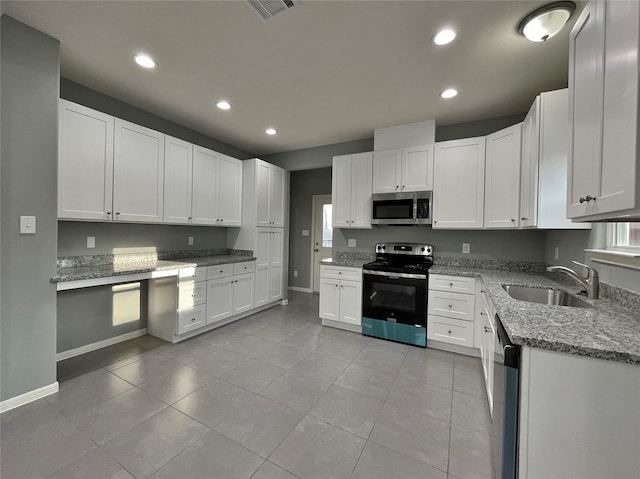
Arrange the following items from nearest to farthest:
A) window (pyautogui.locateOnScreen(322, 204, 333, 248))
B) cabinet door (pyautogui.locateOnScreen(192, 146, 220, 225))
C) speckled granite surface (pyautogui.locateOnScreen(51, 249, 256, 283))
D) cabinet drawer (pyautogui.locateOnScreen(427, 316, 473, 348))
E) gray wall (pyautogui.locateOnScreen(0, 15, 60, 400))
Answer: gray wall (pyautogui.locateOnScreen(0, 15, 60, 400)), speckled granite surface (pyautogui.locateOnScreen(51, 249, 256, 283)), cabinet drawer (pyautogui.locateOnScreen(427, 316, 473, 348)), cabinet door (pyautogui.locateOnScreen(192, 146, 220, 225)), window (pyautogui.locateOnScreen(322, 204, 333, 248))

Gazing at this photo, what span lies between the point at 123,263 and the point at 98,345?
90 centimetres

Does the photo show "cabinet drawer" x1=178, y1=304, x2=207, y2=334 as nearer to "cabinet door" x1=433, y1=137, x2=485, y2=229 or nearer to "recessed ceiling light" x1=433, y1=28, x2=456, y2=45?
"cabinet door" x1=433, y1=137, x2=485, y2=229

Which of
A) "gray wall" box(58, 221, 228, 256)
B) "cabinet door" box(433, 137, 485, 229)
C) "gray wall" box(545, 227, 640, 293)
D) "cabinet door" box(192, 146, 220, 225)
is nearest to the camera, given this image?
"gray wall" box(545, 227, 640, 293)

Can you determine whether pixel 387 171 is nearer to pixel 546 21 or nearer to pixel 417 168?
pixel 417 168

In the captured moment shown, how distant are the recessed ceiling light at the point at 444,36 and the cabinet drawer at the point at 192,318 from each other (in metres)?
3.47

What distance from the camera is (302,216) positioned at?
5.78 metres

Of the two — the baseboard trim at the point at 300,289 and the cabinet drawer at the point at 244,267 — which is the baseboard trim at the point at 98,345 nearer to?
the cabinet drawer at the point at 244,267

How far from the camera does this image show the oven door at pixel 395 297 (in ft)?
9.67

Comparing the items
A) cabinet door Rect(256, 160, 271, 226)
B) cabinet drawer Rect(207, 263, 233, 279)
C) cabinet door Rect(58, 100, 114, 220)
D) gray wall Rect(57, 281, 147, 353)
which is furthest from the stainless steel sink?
gray wall Rect(57, 281, 147, 353)

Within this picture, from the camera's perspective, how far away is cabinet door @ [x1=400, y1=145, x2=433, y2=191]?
321cm

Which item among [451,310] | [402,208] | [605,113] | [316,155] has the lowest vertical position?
[451,310]

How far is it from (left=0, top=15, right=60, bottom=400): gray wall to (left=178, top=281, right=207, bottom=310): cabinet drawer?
41.2 inches

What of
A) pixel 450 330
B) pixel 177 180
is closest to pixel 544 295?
pixel 450 330

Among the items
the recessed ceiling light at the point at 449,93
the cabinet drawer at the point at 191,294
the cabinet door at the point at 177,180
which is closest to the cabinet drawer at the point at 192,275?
the cabinet drawer at the point at 191,294
